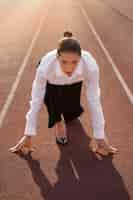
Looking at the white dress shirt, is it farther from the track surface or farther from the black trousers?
the track surface

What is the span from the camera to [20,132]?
8.29m

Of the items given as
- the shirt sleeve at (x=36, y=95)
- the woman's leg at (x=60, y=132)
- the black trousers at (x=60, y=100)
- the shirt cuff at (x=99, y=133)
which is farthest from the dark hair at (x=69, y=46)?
the woman's leg at (x=60, y=132)

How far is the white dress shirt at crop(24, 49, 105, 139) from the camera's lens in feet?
21.7

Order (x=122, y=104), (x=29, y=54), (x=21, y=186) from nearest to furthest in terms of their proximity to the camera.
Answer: (x=21, y=186) < (x=122, y=104) < (x=29, y=54)

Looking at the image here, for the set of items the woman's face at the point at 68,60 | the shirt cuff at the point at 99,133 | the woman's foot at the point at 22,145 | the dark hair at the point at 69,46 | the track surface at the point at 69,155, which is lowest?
the track surface at the point at 69,155

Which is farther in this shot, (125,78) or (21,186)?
(125,78)

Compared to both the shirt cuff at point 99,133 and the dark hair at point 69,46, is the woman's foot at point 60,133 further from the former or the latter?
the dark hair at point 69,46

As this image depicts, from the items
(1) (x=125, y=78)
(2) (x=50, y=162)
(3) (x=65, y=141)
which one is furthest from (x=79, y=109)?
(1) (x=125, y=78)

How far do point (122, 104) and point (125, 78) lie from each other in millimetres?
2473

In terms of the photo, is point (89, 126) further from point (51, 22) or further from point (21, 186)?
point (51, 22)

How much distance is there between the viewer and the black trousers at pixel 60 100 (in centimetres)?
721

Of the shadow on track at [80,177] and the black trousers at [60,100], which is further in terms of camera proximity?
the black trousers at [60,100]

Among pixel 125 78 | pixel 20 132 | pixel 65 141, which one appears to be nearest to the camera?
pixel 65 141

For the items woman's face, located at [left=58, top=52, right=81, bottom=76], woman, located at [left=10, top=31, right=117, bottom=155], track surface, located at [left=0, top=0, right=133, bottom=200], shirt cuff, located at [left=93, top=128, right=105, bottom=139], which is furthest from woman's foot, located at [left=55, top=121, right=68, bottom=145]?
woman's face, located at [left=58, top=52, right=81, bottom=76]
